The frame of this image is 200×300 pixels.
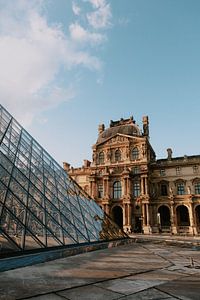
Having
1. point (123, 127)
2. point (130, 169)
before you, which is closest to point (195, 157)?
point (130, 169)

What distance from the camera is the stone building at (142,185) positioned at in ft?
123

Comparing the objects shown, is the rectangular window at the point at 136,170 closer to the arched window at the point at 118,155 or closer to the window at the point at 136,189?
the window at the point at 136,189

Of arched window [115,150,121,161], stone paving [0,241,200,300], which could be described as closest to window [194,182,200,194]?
arched window [115,150,121,161]

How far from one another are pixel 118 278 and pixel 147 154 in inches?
1499

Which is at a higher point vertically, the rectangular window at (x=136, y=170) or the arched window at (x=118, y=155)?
the arched window at (x=118, y=155)

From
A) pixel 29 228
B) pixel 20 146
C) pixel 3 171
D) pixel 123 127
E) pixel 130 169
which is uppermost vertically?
pixel 123 127

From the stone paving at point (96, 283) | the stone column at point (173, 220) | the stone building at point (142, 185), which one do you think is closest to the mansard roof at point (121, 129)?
the stone building at point (142, 185)

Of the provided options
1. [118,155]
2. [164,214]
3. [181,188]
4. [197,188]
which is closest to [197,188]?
[197,188]

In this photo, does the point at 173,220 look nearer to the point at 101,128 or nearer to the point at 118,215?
the point at 118,215

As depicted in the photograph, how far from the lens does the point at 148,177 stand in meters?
40.5

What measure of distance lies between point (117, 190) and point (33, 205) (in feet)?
112

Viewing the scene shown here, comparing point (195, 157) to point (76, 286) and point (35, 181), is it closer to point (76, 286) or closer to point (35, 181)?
point (35, 181)

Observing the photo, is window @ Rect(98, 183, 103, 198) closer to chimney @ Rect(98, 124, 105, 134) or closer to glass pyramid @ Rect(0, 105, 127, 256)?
chimney @ Rect(98, 124, 105, 134)

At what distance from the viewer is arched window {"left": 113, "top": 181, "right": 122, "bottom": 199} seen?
41881mm
